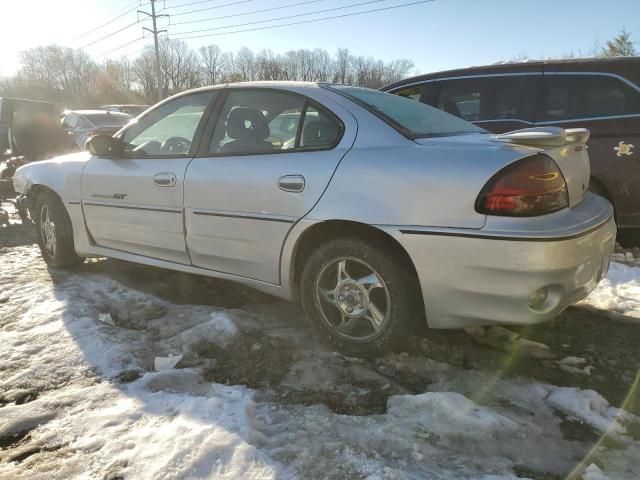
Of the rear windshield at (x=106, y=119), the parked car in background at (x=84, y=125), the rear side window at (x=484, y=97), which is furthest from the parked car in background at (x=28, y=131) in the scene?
the rear side window at (x=484, y=97)

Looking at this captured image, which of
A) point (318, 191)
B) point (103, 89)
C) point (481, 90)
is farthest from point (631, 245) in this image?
point (103, 89)

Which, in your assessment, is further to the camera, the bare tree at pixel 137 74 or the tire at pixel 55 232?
the bare tree at pixel 137 74

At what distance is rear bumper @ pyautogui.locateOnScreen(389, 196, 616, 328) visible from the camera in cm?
224

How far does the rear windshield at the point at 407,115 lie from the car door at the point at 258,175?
0.75 ft

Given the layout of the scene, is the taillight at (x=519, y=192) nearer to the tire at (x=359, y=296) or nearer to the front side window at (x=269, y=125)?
the tire at (x=359, y=296)

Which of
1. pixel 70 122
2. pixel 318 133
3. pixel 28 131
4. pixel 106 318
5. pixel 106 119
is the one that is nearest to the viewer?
pixel 318 133

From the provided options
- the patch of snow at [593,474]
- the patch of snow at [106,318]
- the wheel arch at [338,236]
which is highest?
the wheel arch at [338,236]

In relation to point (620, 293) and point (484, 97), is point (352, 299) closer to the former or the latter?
point (620, 293)

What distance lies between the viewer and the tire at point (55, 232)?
4.36m

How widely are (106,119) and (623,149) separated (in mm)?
11401

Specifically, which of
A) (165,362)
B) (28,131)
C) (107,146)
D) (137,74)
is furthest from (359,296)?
(137,74)

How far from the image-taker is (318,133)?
2.90 m

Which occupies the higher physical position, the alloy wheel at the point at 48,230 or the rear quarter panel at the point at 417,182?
the rear quarter panel at the point at 417,182

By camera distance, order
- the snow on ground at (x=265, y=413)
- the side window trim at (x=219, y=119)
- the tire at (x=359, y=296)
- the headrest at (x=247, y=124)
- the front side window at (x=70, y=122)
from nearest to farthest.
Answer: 1. the snow on ground at (x=265, y=413)
2. the tire at (x=359, y=296)
3. the side window trim at (x=219, y=119)
4. the headrest at (x=247, y=124)
5. the front side window at (x=70, y=122)
